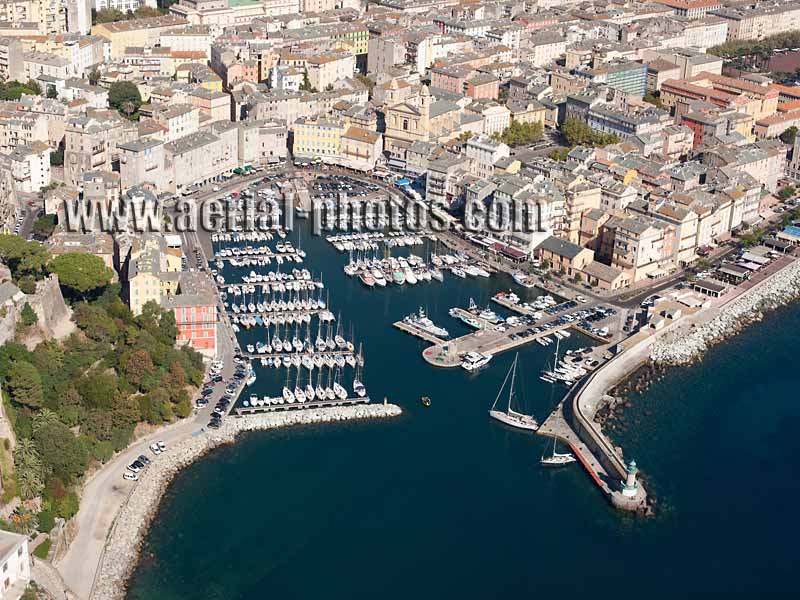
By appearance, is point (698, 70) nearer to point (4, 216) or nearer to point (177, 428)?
point (4, 216)

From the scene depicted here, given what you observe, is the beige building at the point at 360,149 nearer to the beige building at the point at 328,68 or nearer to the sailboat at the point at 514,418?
the beige building at the point at 328,68

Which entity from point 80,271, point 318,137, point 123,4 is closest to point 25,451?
point 80,271

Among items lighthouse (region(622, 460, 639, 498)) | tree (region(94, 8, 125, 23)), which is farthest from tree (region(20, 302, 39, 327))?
tree (region(94, 8, 125, 23))

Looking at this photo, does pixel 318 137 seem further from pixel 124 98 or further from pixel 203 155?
pixel 124 98

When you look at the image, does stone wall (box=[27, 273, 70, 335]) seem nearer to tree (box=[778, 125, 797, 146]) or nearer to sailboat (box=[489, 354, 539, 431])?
sailboat (box=[489, 354, 539, 431])

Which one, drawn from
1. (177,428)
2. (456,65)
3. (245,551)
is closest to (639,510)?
(245,551)

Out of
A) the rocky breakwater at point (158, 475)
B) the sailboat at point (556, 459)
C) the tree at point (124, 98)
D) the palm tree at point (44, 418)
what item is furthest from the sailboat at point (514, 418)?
the tree at point (124, 98)
